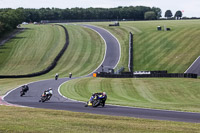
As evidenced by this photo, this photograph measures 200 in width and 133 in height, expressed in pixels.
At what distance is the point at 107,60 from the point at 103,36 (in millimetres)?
25349

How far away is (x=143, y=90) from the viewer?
160 feet

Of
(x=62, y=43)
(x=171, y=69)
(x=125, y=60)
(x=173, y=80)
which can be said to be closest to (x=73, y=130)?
(x=173, y=80)

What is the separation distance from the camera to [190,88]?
49.6m

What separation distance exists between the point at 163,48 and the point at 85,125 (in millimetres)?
76170

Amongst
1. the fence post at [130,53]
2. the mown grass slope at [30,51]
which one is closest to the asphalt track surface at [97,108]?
the fence post at [130,53]

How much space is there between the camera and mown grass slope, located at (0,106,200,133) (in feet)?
59.2

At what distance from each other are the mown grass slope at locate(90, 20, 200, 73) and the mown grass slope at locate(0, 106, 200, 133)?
55.7 metres

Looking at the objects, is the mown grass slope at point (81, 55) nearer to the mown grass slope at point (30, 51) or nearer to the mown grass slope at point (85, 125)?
the mown grass slope at point (30, 51)

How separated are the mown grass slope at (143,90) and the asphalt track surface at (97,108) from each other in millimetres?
3041

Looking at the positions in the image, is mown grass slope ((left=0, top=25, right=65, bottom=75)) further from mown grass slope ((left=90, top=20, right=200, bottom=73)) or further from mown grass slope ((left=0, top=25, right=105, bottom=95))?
mown grass slope ((left=90, top=20, right=200, bottom=73))

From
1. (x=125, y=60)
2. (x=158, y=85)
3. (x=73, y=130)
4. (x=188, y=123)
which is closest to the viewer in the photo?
(x=73, y=130)

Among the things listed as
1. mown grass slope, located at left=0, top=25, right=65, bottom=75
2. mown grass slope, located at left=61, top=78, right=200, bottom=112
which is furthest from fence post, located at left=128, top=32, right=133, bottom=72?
mown grass slope, located at left=61, top=78, right=200, bottom=112

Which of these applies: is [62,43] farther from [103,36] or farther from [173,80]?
[173,80]

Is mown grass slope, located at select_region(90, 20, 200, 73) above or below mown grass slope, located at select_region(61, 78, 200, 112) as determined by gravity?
below
